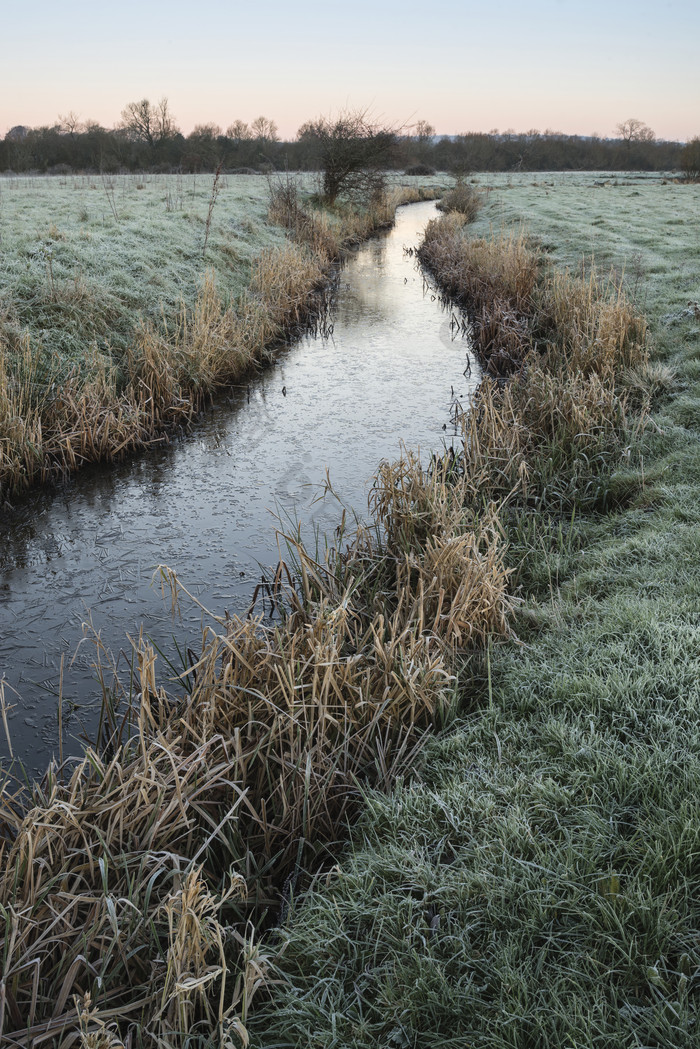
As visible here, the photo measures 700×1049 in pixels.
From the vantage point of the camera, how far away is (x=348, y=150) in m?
20.7

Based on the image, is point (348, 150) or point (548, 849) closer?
point (548, 849)

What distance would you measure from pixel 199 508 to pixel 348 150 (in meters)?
18.3

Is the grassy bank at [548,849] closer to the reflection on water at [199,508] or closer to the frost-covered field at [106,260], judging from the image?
the reflection on water at [199,508]

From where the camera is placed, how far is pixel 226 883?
2.60m

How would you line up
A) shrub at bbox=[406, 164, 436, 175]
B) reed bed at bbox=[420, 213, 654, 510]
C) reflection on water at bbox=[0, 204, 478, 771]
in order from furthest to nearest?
shrub at bbox=[406, 164, 436, 175] < reed bed at bbox=[420, 213, 654, 510] < reflection on water at bbox=[0, 204, 478, 771]

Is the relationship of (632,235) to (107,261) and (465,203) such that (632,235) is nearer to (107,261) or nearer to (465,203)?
(465,203)

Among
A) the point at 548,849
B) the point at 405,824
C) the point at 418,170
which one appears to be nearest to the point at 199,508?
the point at 405,824

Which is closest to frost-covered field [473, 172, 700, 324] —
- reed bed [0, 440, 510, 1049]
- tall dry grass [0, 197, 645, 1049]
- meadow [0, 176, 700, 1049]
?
tall dry grass [0, 197, 645, 1049]

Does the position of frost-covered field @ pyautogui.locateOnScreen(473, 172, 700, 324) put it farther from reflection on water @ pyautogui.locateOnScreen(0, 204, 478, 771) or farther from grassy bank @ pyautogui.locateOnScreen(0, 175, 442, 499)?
grassy bank @ pyautogui.locateOnScreen(0, 175, 442, 499)

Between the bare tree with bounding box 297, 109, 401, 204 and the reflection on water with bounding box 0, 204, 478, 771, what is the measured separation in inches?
510

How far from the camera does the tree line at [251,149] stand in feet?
A: 72.5

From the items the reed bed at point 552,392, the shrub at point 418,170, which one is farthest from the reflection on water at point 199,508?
the shrub at point 418,170

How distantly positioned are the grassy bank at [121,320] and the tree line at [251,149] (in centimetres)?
919

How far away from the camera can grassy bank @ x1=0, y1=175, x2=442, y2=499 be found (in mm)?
6602
